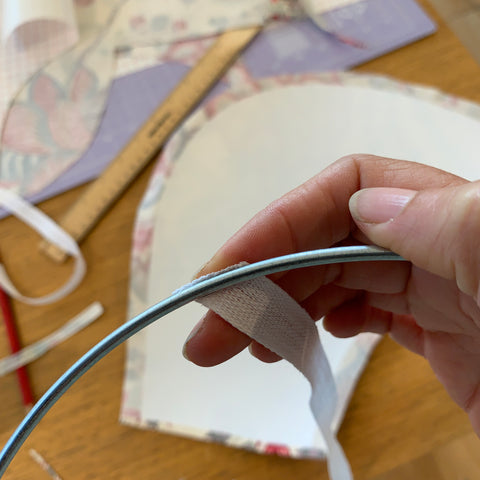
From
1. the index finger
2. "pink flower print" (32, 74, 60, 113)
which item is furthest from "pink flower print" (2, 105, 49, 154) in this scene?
the index finger

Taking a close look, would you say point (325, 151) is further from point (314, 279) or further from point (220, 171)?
point (314, 279)

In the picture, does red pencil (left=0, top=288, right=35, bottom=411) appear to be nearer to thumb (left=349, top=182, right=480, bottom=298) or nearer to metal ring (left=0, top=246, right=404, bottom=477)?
metal ring (left=0, top=246, right=404, bottom=477)

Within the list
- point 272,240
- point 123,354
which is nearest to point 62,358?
point 123,354

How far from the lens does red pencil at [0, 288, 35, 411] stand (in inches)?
17.6

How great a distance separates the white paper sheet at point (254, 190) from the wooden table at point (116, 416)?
0.07 feet

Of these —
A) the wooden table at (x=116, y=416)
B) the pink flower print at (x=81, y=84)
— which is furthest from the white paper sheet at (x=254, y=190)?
the pink flower print at (x=81, y=84)

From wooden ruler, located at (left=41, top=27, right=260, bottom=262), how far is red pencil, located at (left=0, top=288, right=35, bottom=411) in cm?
6

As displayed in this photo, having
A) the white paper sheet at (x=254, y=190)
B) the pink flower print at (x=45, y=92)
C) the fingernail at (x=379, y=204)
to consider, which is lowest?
the white paper sheet at (x=254, y=190)

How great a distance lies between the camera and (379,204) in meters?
0.29

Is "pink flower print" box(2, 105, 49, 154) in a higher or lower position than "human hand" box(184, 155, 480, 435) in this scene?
higher

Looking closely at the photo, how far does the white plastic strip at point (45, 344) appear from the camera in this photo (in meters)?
0.47

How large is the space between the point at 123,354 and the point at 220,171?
0.21 metres

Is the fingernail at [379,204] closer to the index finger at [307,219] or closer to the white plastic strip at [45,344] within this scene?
the index finger at [307,219]

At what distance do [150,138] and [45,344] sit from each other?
236 millimetres
